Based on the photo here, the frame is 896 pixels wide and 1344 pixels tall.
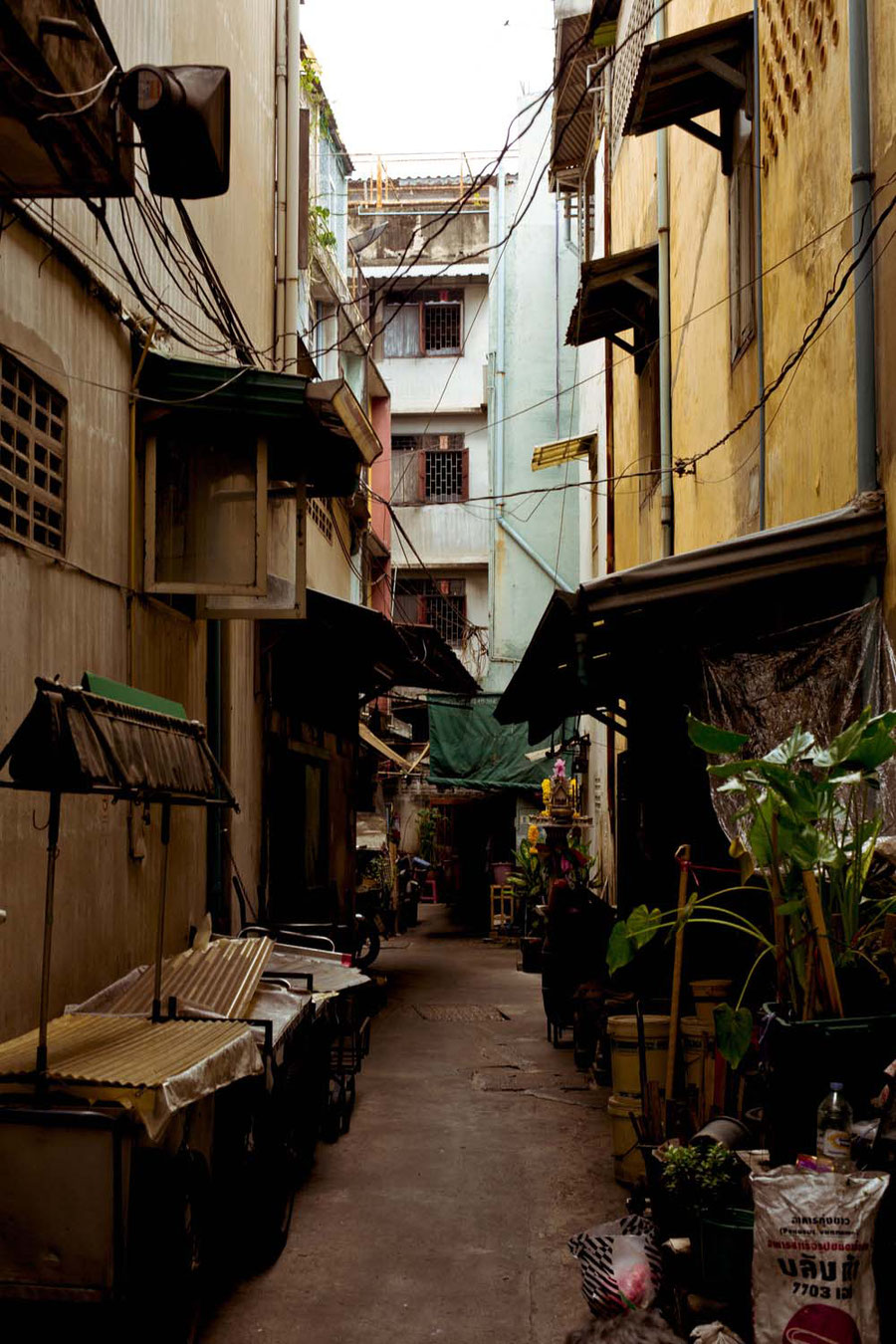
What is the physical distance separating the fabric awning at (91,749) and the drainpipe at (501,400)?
2378 centimetres

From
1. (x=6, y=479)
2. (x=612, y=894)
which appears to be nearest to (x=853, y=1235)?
(x=6, y=479)

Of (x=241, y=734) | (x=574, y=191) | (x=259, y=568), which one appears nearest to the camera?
(x=259, y=568)

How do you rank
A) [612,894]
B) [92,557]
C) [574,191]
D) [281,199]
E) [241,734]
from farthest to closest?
[574,191] → [612,894] → [281,199] → [241,734] → [92,557]

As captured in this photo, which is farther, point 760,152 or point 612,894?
point 612,894

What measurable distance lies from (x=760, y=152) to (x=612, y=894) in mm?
11258

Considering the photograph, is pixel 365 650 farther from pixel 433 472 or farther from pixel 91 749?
pixel 433 472

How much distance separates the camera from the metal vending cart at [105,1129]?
434cm

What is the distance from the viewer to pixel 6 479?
6.18 metres

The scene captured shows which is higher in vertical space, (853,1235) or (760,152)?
(760,152)

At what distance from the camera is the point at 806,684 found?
6754 mm

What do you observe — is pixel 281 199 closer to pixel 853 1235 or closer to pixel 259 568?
pixel 259 568

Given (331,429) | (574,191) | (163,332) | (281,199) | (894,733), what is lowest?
(894,733)

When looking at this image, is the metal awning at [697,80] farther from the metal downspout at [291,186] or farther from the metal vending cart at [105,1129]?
the metal vending cart at [105,1129]

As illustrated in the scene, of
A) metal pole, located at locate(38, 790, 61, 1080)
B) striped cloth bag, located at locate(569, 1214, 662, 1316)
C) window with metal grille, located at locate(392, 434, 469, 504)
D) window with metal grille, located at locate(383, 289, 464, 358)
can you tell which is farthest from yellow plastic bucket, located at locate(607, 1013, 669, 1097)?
window with metal grille, located at locate(383, 289, 464, 358)
